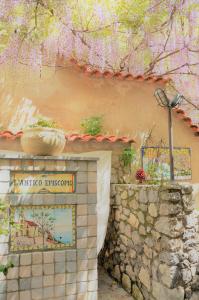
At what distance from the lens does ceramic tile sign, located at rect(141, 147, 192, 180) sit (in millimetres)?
5297

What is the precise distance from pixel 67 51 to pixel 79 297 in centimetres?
421

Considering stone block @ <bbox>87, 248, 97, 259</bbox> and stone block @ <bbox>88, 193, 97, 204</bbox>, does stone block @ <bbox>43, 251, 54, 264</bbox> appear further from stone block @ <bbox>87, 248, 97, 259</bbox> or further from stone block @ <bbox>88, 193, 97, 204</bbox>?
stone block @ <bbox>88, 193, 97, 204</bbox>

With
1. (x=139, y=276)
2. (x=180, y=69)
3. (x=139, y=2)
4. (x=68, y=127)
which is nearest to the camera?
(x=139, y=276)

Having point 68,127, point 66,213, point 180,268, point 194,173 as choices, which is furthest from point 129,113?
point 180,268

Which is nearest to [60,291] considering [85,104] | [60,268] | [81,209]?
[60,268]

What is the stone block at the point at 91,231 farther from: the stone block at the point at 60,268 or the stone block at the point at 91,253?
the stone block at the point at 60,268

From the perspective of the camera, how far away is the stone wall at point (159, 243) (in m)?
3.34

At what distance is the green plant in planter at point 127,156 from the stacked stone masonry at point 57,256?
1.12m

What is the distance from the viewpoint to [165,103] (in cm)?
430

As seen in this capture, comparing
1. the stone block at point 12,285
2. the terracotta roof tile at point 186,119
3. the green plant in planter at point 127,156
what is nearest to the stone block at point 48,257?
the stone block at point 12,285

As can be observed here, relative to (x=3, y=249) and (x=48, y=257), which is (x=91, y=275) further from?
(x=3, y=249)

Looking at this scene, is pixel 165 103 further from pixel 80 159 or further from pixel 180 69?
pixel 180 69

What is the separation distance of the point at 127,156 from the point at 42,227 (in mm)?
1871

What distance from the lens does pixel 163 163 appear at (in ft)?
17.8
